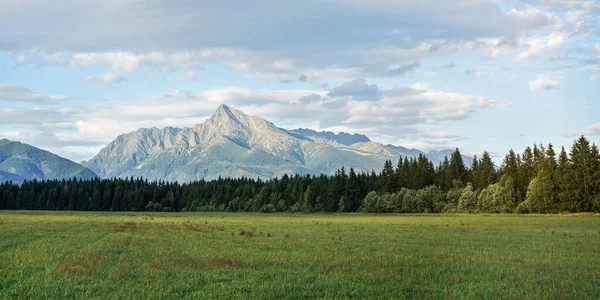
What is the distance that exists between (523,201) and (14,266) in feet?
371

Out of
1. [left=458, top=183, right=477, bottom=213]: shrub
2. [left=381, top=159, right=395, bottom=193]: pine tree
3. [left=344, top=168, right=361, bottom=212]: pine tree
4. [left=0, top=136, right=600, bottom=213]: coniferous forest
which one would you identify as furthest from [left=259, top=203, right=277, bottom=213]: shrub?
[left=458, top=183, right=477, bottom=213]: shrub

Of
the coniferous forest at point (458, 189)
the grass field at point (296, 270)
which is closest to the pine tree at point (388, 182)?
the coniferous forest at point (458, 189)

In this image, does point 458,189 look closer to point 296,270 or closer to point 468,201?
point 468,201

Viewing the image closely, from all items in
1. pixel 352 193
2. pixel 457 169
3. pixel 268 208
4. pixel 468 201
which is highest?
pixel 457 169

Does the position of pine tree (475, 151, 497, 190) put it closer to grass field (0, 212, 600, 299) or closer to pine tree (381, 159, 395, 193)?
pine tree (381, 159, 395, 193)

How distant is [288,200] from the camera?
178750mm

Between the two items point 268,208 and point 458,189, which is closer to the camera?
point 458,189

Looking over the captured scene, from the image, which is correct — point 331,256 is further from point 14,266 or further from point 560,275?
point 14,266

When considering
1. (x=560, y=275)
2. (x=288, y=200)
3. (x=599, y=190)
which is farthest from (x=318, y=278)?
(x=288, y=200)

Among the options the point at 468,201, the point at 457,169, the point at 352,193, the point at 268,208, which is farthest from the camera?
the point at 268,208

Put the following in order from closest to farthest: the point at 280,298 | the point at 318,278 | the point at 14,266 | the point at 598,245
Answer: the point at 280,298, the point at 318,278, the point at 14,266, the point at 598,245

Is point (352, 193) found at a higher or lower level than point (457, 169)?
lower

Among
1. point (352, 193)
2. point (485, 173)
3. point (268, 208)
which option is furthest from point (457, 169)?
point (268, 208)

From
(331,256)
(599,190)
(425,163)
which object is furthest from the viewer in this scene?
(425,163)
